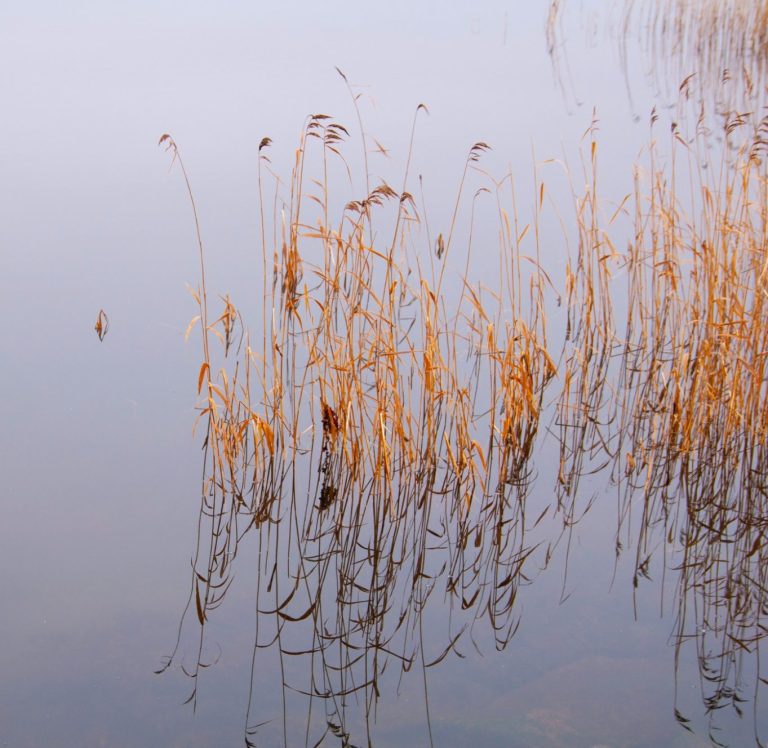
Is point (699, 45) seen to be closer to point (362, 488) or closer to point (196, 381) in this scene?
point (196, 381)

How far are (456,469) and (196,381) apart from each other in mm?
1230

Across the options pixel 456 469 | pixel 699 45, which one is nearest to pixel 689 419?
pixel 456 469

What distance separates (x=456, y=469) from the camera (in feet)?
8.64

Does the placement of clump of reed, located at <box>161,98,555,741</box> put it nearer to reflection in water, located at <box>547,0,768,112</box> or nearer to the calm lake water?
the calm lake water

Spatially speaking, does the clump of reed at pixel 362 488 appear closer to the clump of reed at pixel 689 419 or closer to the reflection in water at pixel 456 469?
the reflection in water at pixel 456 469

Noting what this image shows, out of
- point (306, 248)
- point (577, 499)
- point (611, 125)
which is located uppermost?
point (611, 125)

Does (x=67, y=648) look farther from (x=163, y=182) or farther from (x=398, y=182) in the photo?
(x=163, y=182)

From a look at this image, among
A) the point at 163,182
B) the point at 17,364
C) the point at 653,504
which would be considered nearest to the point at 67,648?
the point at 653,504

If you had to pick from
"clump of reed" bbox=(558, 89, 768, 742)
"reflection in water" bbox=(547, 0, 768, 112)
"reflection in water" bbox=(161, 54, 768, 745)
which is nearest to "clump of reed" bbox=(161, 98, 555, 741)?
"reflection in water" bbox=(161, 54, 768, 745)

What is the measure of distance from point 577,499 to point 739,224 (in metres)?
1.05

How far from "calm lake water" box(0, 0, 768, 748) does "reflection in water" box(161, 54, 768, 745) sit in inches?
1.4

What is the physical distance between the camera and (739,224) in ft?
10.3

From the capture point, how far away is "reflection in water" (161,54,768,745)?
Answer: 7.16 ft

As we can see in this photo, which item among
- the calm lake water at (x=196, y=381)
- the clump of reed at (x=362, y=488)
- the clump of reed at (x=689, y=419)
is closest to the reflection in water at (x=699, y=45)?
the calm lake water at (x=196, y=381)
